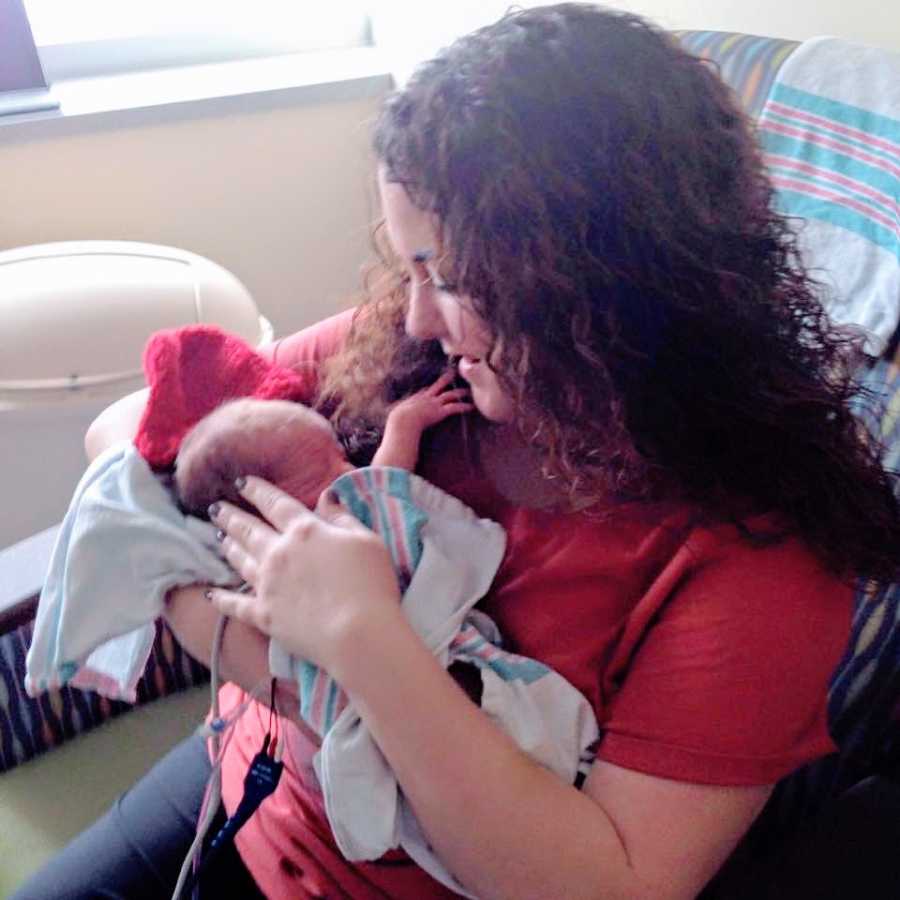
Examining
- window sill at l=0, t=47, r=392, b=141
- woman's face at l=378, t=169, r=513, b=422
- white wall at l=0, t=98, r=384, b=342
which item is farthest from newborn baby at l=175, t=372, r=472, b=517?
window sill at l=0, t=47, r=392, b=141

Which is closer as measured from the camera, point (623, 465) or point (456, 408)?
point (623, 465)

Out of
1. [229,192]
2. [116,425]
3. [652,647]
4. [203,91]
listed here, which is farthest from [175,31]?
[652,647]

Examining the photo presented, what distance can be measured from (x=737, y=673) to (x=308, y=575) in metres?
0.33

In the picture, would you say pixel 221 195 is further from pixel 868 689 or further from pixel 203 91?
pixel 868 689

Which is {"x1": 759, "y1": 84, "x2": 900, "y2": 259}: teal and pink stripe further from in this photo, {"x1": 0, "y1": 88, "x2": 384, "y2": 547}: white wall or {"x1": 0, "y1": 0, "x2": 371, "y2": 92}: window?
{"x1": 0, "y1": 0, "x2": 371, "y2": 92}: window

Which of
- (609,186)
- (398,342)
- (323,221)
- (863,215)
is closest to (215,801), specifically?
(398,342)

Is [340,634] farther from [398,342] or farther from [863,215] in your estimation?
[863,215]

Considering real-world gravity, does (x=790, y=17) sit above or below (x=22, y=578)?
above

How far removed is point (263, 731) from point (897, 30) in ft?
3.28

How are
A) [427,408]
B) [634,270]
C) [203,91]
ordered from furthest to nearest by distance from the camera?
[203,91]
[427,408]
[634,270]

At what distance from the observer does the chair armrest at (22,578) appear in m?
1.04

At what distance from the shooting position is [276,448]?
90 cm

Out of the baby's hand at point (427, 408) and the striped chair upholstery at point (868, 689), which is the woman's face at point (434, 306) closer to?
the baby's hand at point (427, 408)

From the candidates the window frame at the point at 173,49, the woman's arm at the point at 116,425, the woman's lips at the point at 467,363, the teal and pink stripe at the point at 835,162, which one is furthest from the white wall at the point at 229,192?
the woman's lips at the point at 467,363
